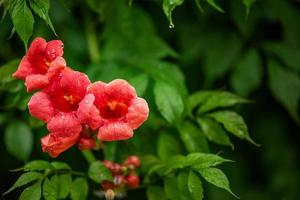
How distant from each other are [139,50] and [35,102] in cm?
109

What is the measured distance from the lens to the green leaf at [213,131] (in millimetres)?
2297

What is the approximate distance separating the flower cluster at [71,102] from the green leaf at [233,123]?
1.63 feet

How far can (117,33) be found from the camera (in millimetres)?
2896

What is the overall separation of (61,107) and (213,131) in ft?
2.34

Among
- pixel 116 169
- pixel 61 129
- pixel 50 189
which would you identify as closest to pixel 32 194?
pixel 50 189

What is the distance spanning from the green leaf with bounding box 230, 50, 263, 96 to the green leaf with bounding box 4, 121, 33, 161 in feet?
3.72

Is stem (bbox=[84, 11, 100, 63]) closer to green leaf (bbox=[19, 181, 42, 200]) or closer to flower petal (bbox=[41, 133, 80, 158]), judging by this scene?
flower petal (bbox=[41, 133, 80, 158])

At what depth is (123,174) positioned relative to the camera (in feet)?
7.34

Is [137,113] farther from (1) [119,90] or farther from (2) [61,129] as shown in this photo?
(2) [61,129]

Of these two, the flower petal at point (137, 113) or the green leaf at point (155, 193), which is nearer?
the flower petal at point (137, 113)

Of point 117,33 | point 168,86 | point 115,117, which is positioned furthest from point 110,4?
point 115,117

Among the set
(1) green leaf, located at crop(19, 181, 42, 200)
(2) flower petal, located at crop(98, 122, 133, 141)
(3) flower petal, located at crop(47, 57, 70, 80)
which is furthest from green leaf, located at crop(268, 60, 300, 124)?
(1) green leaf, located at crop(19, 181, 42, 200)

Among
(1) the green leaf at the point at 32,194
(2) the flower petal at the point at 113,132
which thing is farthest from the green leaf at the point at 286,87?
(1) the green leaf at the point at 32,194

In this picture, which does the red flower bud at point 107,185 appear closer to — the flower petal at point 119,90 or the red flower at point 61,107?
the red flower at point 61,107
